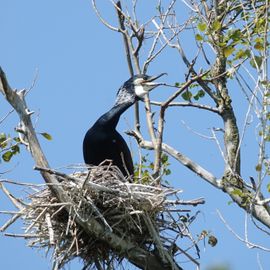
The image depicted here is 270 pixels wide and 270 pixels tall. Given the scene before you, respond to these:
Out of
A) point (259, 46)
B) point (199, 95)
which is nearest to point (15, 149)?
point (199, 95)

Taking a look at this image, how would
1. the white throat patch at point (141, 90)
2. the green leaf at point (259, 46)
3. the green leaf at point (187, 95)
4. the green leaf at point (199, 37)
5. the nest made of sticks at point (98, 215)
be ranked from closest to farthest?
the nest made of sticks at point (98, 215), the green leaf at point (259, 46), the green leaf at point (199, 37), the white throat patch at point (141, 90), the green leaf at point (187, 95)

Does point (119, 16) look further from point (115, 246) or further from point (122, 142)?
point (115, 246)

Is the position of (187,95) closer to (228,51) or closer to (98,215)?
(228,51)

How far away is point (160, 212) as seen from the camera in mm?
6645

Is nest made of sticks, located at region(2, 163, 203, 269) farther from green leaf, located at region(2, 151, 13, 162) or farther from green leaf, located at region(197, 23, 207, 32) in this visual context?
green leaf, located at region(197, 23, 207, 32)

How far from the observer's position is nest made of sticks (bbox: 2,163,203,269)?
629 centimetres

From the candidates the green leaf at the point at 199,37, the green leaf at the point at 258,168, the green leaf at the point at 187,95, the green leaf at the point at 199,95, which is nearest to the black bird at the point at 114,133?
the green leaf at the point at 187,95

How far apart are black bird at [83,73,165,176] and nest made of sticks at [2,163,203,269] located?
889mm

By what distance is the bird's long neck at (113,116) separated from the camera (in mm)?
7594

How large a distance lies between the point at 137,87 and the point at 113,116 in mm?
297

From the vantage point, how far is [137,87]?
24.9 ft

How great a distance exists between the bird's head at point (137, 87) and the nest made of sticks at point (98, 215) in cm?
104

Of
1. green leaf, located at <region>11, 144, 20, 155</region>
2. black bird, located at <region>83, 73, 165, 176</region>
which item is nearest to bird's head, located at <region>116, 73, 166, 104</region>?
black bird, located at <region>83, 73, 165, 176</region>

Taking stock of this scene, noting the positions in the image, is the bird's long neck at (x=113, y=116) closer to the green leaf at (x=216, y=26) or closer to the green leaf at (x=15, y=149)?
the green leaf at (x=15, y=149)
